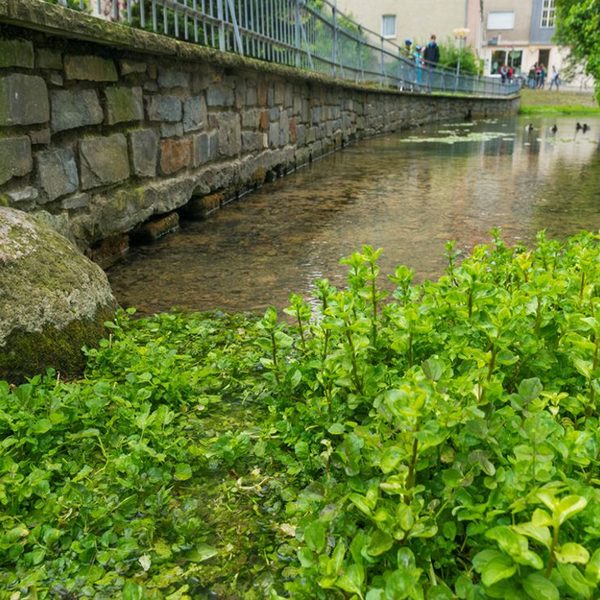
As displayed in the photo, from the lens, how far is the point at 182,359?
2512mm

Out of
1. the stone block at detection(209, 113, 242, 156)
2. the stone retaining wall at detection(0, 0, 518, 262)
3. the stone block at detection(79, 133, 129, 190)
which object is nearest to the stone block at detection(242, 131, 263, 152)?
the stone retaining wall at detection(0, 0, 518, 262)

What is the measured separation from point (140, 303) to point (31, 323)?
40.9 inches

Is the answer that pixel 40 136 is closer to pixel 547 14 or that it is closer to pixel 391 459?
pixel 391 459

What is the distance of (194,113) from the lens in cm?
510

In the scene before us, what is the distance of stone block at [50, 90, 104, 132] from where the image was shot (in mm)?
3320

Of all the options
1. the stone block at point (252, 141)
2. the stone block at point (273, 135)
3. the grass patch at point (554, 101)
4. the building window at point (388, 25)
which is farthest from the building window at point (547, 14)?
the stone block at point (252, 141)

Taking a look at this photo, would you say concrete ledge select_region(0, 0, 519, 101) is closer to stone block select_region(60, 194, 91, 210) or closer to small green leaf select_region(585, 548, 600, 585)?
stone block select_region(60, 194, 91, 210)

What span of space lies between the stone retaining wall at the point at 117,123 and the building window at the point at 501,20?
50.3 m

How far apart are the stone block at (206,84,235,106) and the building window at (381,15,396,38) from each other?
3525 cm

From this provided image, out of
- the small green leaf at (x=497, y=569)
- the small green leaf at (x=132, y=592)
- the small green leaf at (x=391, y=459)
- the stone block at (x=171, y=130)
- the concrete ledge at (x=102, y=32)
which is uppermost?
the concrete ledge at (x=102, y=32)

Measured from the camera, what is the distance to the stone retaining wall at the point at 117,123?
120 inches

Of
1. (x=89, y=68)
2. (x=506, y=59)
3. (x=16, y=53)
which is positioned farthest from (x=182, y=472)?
(x=506, y=59)

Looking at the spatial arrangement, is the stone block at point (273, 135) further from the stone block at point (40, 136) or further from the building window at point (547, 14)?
the building window at point (547, 14)

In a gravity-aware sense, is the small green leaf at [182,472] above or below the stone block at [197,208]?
below
